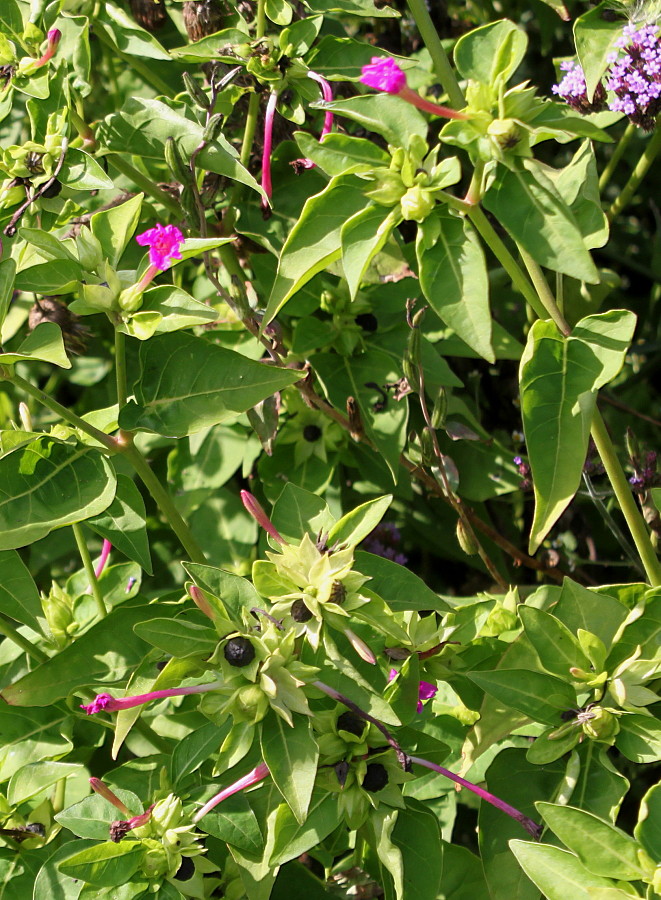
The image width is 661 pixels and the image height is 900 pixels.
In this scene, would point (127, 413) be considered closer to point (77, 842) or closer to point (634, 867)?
point (77, 842)

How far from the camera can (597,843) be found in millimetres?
943

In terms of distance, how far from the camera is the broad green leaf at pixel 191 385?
3.59ft

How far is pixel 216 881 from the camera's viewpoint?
3.75 ft

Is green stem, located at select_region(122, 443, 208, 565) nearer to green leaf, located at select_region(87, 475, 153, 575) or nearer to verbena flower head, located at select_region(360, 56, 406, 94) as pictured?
green leaf, located at select_region(87, 475, 153, 575)

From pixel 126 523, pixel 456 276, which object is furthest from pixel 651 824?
pixel 126 523

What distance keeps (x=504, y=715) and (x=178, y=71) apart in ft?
4.48

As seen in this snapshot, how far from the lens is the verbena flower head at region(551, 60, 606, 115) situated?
4.66 ft

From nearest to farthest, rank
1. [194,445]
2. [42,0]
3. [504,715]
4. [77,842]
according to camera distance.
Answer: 1. [77,842]
2. [504,715]
3. [42,0]
4. [194,445]

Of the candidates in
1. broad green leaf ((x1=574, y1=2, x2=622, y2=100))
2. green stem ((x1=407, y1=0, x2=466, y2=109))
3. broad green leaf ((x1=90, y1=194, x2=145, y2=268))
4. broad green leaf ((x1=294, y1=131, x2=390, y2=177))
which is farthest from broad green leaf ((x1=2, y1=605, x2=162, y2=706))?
broad green leaf ((x1=574, y1=2, x2=622, y2=100))

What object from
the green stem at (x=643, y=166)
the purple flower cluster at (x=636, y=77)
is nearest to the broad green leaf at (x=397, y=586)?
the purple flower cluster at (x=636, y=77)

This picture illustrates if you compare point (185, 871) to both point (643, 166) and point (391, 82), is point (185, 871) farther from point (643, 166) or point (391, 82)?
point (643, 166)

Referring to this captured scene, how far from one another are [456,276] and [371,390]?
500mm

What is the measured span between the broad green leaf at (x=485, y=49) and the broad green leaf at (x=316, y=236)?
6.9 inches

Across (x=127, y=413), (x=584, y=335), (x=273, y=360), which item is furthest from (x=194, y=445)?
A: (x=584, y=335)
